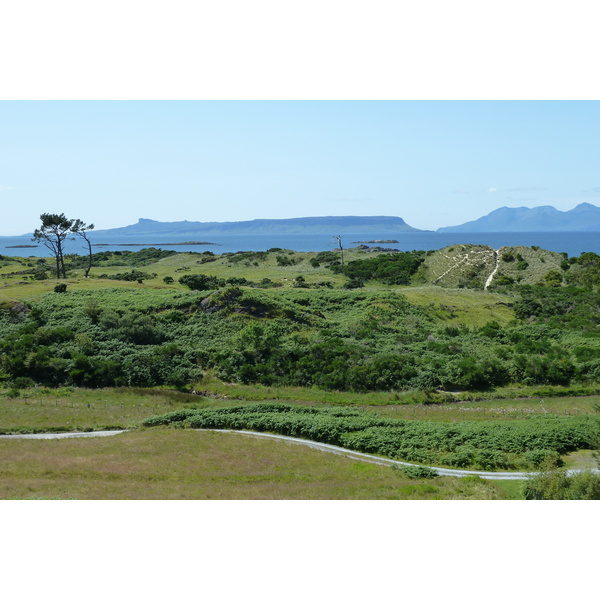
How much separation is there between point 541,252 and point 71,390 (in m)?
79.8

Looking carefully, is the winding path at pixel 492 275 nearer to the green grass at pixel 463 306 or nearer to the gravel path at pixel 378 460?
the green grass at pixel 463 306

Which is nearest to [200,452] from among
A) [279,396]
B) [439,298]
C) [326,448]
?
[326,448]

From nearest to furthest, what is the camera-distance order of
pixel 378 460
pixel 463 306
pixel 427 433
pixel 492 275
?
pixel 378 460 < pixel 427 433 < pixel 463 306 < pixel 492 275

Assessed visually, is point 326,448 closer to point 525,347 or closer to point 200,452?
point 200,452

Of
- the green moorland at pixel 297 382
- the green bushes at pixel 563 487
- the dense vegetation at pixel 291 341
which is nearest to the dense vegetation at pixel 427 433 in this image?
the green moorland at pixel 297 382

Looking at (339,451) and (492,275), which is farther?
(492,275)

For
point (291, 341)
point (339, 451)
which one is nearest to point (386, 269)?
point (291, 341)

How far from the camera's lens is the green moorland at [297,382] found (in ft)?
66.6

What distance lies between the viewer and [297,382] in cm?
3694

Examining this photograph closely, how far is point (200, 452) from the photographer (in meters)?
23.0

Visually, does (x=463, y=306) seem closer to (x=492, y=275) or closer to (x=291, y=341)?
(x=291, y=341)

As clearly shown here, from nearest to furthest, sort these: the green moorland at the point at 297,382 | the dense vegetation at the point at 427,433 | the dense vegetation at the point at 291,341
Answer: the green moorland at the point at 297,382 → the dense vegetation at the point at 427,433 → the dense vegetation at the point at 291,341

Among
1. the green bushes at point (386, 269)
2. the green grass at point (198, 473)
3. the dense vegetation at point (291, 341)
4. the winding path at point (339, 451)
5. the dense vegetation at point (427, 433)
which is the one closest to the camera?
the green grass at point (198, 473)

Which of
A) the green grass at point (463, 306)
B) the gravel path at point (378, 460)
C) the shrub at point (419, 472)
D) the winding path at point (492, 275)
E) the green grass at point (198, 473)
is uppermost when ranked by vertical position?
the winding path at point (492, 275)
